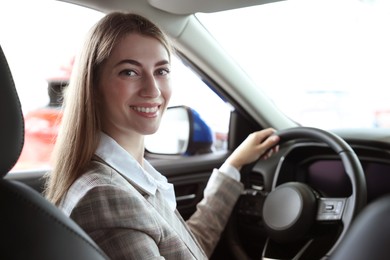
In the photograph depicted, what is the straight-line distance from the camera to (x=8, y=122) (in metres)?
1.11

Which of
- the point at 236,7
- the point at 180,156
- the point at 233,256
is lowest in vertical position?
the point at 233,256

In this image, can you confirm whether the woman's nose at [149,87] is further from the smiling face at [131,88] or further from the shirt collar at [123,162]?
the shirt collar at [123,162]

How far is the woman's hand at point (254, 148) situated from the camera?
234cm

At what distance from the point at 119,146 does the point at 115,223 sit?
335mm

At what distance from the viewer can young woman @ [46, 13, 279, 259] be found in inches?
56.4

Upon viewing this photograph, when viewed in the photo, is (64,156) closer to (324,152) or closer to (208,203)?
(208,203)

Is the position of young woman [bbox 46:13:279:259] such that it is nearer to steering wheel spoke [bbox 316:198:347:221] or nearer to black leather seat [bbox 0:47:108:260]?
black leather seat [bbox 0:47:108:260]

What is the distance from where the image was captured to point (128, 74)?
5.74ft

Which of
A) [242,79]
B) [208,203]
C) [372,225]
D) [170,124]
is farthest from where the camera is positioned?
[170,124]

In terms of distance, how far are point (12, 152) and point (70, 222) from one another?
0.19 meters

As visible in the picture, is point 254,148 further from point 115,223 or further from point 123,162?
point 115,223

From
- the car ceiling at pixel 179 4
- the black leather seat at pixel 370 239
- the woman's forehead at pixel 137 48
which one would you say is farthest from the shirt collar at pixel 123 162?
the black leather seat at pixel 370 239

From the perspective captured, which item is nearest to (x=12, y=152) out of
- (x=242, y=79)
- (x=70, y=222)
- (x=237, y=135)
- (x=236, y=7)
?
(x=70, y=222)

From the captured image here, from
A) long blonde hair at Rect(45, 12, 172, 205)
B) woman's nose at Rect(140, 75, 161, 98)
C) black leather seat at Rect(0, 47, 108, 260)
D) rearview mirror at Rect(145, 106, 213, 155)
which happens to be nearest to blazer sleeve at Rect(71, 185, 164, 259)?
long blonde hair at Rect(45, 12, 172, 205)
